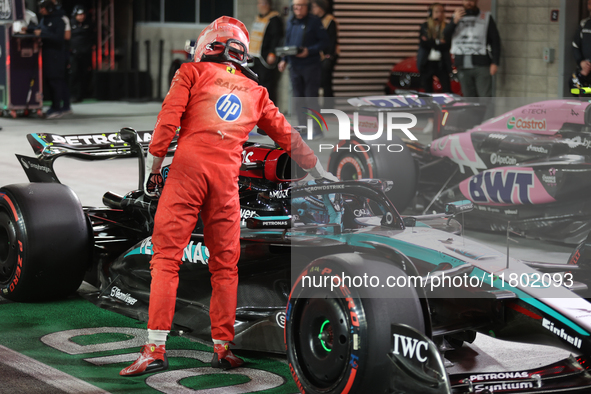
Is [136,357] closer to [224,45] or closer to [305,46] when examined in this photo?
[224,45]

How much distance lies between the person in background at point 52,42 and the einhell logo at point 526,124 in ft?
28.7

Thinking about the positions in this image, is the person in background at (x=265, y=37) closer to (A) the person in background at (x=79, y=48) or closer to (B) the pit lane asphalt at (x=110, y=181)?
(B) the pit lane asphalt at (x=110, y=181)

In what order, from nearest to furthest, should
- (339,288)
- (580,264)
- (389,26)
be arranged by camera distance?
(339,288)
(580,264)
(389,26)

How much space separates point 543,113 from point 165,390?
4.60 meters

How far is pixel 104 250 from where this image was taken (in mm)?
5258

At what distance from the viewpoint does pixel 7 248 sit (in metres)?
5.07

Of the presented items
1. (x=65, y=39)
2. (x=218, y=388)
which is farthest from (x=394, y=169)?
(x=65, y=39)

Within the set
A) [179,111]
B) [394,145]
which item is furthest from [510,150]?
[179,111]

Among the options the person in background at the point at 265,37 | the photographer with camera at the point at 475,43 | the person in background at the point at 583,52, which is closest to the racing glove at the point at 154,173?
the person in background at the point at 583,52

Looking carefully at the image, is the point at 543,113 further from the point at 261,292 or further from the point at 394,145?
the point at 261,292

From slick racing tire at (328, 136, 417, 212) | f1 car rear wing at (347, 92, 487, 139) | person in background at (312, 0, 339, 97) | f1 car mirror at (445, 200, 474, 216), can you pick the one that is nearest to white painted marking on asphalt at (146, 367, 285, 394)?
f1 car mirror at (445, 200, 474, 216)

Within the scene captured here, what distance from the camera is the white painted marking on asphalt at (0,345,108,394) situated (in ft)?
11.9

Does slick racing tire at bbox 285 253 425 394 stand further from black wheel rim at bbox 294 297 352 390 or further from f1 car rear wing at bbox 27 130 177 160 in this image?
f1 car rear wing at bbox 27 130 177 160

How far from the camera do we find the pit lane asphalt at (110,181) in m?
3.96
